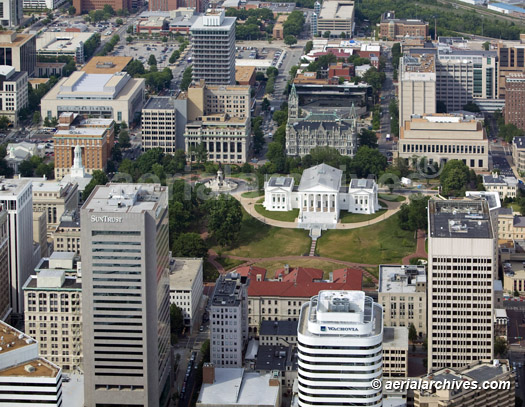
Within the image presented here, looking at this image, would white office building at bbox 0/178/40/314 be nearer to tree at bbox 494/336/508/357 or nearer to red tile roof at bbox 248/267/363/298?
red tile roof at bbox 248/267/363/298

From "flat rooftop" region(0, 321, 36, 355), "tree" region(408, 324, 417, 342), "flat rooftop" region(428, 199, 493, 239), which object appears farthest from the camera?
"tree" region(408, 324, 417, 342)

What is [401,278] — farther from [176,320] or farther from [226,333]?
[176,320]

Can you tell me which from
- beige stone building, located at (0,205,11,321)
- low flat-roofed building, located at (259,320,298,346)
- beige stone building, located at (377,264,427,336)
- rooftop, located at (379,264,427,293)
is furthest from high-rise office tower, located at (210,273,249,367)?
beige stone building, located at (0,205,11,321)

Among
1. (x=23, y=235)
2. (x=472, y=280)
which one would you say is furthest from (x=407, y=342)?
(x=23, y=235)

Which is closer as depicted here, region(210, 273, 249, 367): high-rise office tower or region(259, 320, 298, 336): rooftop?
region(210, 273, 249, 367): high-rise office tower

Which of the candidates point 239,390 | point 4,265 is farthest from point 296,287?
point 4,265

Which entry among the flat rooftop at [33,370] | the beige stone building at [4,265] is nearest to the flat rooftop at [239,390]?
the flat rooftop at [33,370]
